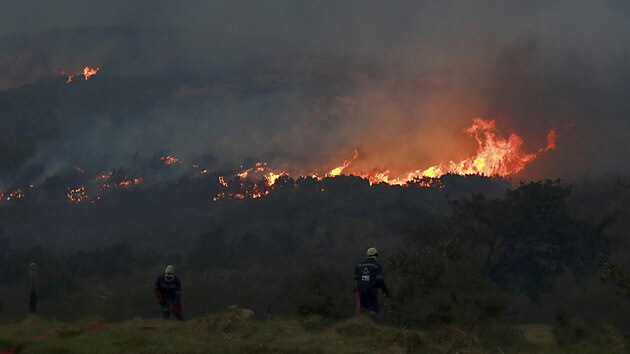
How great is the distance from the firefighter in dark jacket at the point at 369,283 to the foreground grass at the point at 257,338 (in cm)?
144

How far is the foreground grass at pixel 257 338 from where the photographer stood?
13.8 metres

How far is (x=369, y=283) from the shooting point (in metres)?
18.0

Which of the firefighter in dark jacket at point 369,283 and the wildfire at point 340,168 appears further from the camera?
the wildfire at point 340,168

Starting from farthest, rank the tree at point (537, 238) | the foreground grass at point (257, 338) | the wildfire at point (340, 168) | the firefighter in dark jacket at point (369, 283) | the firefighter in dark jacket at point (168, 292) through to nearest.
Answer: the wildfire at point (340, 168) < the tree at point (537, 238) < the firefighter in dark jacket at point (168, 292) < the firefighter in dark jacket at point (369, 283) < the foreground grass at point (257, 338)

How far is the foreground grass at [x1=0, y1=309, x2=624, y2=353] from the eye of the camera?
13.8m

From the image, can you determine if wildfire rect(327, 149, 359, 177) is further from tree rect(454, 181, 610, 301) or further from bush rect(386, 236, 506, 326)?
bush rect(386, 236, 506, 326)

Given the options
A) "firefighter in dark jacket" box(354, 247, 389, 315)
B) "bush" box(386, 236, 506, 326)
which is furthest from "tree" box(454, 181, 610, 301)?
"firefighter in dark jacket" box(354, 247, 389, 315)

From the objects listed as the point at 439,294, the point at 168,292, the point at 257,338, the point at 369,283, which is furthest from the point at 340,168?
the point at 257,338

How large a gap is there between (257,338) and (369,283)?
14.0 ft

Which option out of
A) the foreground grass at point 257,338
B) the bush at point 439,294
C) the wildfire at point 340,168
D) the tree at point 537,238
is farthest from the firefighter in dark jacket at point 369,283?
the wildfire at point 340,168

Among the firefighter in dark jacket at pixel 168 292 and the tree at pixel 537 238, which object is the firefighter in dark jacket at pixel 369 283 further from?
the tree at pixel 537 238

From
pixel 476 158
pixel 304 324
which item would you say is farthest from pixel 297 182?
pixel 304 324

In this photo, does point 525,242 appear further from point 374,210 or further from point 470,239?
point 374,210

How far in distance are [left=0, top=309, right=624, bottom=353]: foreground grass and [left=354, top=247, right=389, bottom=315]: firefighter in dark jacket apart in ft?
4.72
